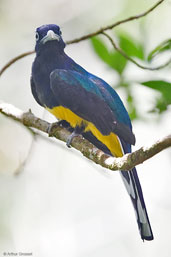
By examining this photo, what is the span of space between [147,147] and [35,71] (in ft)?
5.66

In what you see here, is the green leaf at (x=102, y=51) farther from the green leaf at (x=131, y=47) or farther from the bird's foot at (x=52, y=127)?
A: the bird's foot at (x=52, y=127)

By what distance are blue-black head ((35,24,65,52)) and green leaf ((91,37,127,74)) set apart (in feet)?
0.89

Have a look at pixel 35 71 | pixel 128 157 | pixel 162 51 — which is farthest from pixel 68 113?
pixel 128 157

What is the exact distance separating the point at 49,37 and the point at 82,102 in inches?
20.5

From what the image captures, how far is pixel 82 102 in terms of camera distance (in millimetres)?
3826

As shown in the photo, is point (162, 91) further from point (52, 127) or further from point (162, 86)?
point (52, 127)

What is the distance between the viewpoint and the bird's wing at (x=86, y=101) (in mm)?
3656

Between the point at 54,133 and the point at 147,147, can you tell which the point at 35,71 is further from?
the point at 147,147

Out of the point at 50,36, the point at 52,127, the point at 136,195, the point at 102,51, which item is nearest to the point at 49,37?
the point at 50,36

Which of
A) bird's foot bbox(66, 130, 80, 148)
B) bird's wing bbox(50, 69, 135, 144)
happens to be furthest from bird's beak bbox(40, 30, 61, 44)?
bird's foot bbox(66, 130, 80, 148)

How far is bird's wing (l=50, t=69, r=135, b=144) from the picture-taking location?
3656 millimetres

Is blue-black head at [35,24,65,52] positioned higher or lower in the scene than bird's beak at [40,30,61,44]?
higher

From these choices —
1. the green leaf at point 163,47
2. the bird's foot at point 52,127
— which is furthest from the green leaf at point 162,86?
the bird's foot at point 52,127

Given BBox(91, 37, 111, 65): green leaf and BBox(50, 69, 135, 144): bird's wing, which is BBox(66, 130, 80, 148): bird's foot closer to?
BBox(50, 69, 135, 144): bird's wing
